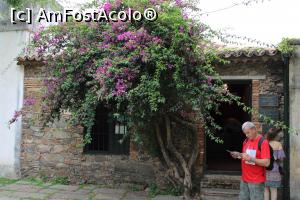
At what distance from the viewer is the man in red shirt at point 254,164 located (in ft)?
20.0

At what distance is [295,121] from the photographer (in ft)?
25.5

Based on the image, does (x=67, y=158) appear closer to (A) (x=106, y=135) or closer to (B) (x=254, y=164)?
(A) (x=106, y=135)

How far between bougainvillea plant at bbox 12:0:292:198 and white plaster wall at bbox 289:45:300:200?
1.75 m

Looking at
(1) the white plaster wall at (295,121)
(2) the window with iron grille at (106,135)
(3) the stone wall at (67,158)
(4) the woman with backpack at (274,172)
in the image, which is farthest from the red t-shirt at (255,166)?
(2) the window with iron grille at (106,135)

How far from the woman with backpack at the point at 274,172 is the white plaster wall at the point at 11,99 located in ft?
20.2

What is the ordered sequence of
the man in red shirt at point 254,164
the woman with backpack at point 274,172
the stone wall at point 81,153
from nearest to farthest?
the man in red shirt at point 254,164 < the woman with backpack at point 274,172 < the stone wall at point 81,153

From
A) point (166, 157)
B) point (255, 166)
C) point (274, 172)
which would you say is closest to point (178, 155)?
point (166, 157)

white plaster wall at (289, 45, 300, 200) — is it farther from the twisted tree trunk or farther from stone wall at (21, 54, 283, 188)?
the twisted tree trunk

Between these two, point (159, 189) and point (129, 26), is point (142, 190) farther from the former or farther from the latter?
point (129, 26)

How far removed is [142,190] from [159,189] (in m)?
0.39

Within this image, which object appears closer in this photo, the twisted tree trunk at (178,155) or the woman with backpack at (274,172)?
the woman with backpack at (274,172)

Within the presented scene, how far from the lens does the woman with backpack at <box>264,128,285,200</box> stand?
6.93 m

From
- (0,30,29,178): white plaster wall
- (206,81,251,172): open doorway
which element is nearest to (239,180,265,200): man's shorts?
(206,81,251,172): open doorway

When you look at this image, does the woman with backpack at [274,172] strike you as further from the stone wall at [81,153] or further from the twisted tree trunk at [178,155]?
the twisted tree trunk at [178,155]
